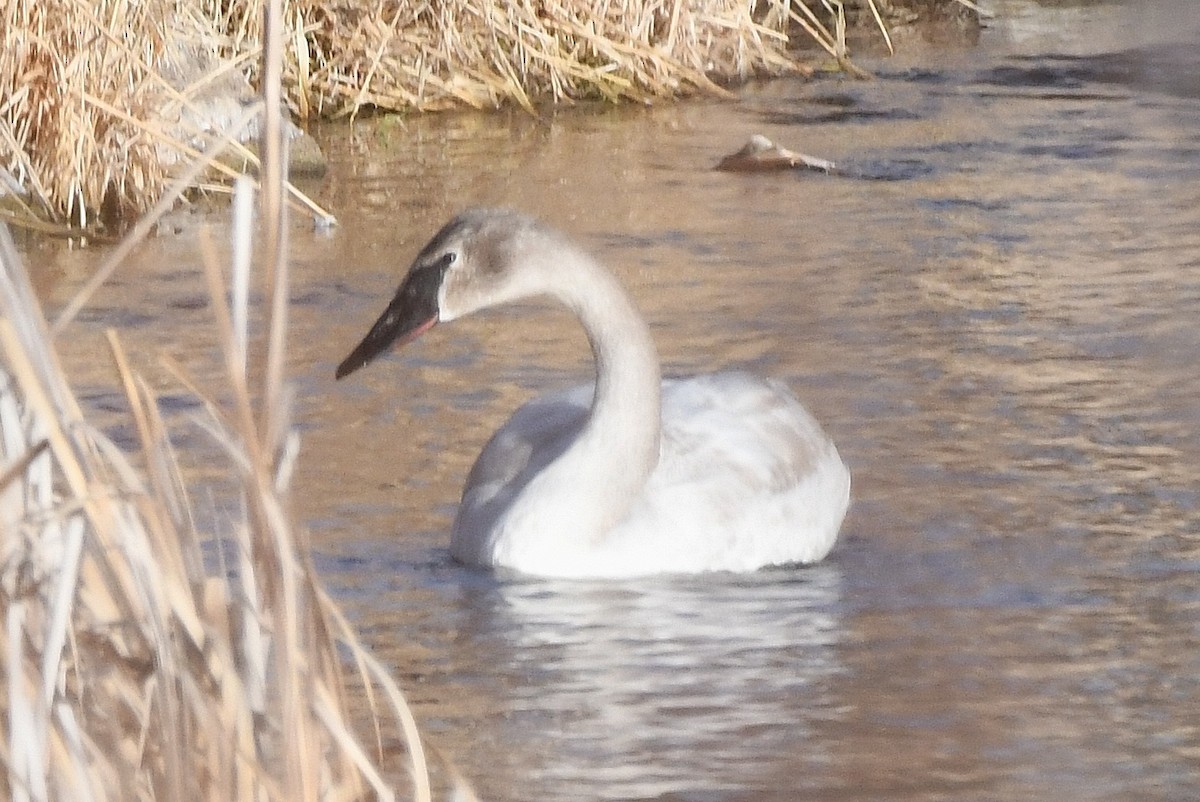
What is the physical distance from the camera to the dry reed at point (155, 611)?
2.91 meters

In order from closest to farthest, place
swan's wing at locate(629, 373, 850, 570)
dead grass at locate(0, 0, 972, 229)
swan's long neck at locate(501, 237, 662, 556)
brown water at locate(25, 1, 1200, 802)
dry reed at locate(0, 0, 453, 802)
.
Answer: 1. dry reed at locate(0, 0, 453, 802)
2. brown water at locate(25, 1, 1200, 802)
3. swan's long neck at locate(501, 237, 662, 556)
4. swan's wing at locate(629, 373, 850, 570)
5. dead grass at locate(0, 0, 972, 229)

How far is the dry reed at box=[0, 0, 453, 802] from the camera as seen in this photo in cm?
291

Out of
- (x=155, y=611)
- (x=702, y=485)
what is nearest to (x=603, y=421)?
(x=702, y=485)

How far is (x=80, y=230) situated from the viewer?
9891 mm

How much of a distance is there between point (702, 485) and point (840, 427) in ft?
4.10

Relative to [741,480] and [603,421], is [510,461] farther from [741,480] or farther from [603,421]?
[741,480]

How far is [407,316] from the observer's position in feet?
20.3

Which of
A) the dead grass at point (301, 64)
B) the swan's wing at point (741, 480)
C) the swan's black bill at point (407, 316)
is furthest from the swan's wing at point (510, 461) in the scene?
the dead grass at point (301, 64)

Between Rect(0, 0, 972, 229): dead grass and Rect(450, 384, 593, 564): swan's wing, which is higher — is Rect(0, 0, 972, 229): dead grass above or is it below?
above

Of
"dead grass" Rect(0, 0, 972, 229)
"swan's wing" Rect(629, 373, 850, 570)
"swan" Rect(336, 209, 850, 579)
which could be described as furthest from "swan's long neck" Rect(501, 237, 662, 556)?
"dead grass" Rect(0, 0, 972, 229)

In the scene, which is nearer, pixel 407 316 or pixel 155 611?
pixel 155 611

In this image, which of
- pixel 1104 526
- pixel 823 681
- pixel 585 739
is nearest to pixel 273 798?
pixel 585 739

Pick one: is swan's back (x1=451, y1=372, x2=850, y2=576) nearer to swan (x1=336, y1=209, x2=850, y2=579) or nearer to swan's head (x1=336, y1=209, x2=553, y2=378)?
swan (x1=336, y1=209, x2=850, y2=579)

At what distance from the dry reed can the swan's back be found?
113 inches
